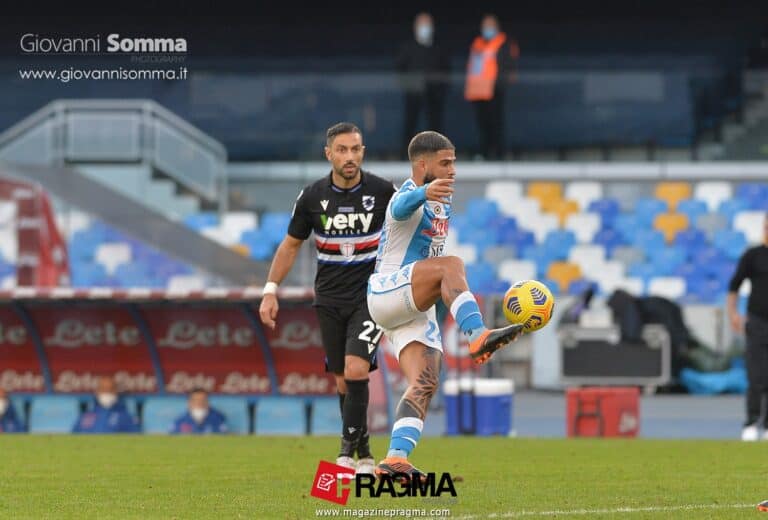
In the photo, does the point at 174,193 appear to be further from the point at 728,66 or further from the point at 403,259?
the point at 403,259

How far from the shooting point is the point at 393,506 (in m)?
7.37

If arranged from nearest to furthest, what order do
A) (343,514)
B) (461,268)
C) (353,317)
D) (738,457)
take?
(343,514)
(461,268)
(353,317)
(738,457)

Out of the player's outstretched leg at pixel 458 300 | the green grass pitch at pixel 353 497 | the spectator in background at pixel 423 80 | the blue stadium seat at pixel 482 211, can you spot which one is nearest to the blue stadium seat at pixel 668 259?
the blue stadium seat at pixel 482 211

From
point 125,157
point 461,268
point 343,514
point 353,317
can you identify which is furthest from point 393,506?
point 125,157

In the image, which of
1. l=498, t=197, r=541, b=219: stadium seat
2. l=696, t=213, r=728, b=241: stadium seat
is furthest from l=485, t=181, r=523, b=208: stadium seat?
l=696, t=213, r=728, b=241: stadium seat

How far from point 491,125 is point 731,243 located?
4481 millimetres

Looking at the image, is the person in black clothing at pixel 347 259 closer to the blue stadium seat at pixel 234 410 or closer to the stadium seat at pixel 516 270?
the blue stadium seat at pixel 234 410

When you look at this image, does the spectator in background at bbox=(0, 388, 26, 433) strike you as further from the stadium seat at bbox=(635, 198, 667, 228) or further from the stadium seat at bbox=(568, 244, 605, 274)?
the stadium seat at bbox=(635, 198, 667, 228)

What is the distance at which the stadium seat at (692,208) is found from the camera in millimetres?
26547

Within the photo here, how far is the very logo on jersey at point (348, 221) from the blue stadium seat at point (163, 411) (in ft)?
23.2

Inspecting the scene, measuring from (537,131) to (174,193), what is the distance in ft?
21.6

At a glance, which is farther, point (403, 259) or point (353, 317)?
point (353, 317)

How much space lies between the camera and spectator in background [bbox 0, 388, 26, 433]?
627 inches

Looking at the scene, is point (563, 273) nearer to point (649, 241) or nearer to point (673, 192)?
point (649, 241)
